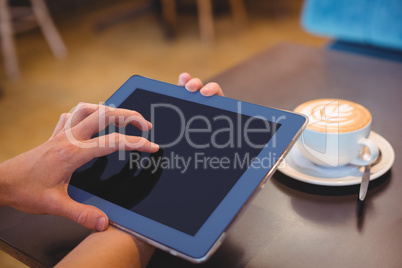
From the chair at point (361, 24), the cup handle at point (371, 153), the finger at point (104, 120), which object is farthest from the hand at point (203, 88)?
the chair at point (361, 24)

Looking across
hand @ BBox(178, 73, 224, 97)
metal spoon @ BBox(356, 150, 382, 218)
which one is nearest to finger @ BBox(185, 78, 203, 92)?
hand @ BBox(178, 73, 224, 97)

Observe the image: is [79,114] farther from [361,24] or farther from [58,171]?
[361,24]

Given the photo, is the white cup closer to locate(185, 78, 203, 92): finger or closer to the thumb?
→ locate(185, 78, 203, 92): finger

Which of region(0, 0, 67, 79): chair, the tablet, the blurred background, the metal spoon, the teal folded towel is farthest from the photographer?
region(0, 0, 67, 79): chair

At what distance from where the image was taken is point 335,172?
66cm

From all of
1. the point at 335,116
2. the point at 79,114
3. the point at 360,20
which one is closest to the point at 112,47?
the point at 360,20

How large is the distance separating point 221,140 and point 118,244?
213mm

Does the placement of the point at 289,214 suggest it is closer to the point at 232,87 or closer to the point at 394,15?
the point at 232,87

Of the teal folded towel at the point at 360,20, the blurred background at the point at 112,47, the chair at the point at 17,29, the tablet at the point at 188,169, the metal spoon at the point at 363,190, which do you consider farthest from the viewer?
the chair at the point at 17,29

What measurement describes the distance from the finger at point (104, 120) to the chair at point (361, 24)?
103 centimetres

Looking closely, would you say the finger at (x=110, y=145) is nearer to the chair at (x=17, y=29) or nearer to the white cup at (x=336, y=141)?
the white cup at (x=336, y=141)

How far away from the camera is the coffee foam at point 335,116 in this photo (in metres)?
0.64

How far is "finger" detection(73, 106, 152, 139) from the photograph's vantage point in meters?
0.62

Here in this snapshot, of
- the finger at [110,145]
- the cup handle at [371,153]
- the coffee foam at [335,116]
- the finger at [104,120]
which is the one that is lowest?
the cup handle at [371,153]
